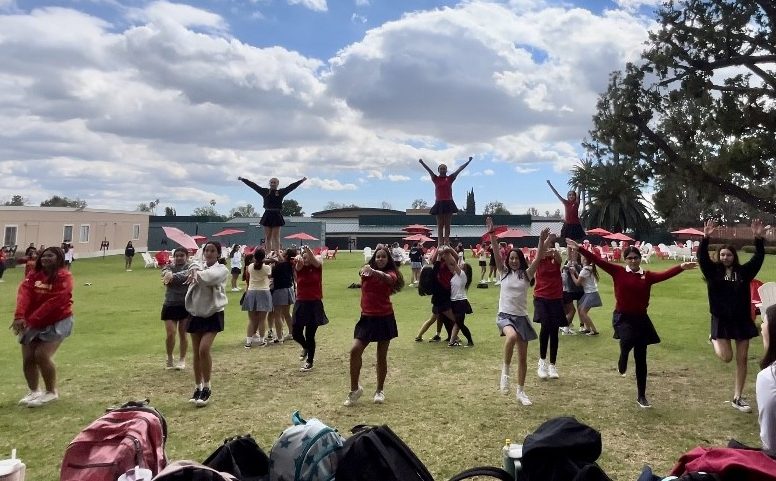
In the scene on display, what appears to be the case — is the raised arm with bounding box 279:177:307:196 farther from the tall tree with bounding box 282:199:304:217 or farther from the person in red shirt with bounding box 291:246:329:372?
the tall tree with bounding box 282:199:304:217

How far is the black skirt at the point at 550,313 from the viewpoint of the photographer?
694 centimetres

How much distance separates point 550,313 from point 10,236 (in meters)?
38.0

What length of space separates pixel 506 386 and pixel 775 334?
348 centimetres

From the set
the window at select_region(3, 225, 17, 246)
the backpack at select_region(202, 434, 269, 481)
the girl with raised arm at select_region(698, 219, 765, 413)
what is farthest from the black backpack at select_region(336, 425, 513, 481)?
the window at select_region(3, 225, 17, 246)

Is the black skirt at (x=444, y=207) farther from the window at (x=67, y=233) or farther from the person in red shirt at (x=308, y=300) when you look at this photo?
the window at (x=67, y=233)

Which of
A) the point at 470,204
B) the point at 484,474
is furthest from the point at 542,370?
the point at 470,204

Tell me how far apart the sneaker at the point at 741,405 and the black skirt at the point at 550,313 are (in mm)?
1991

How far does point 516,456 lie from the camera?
2859mm

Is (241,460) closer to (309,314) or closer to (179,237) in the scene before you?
(179,237)

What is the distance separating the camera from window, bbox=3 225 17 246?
3362 cm

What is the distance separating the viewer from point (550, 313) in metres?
6.97

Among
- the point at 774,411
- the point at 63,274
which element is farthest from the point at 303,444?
the point at 63,274

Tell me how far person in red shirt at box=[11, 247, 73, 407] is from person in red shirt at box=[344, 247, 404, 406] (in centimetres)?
328

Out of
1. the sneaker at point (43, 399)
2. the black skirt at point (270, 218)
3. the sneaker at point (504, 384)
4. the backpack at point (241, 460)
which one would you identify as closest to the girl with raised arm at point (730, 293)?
the sneaker at point (504, 384)
